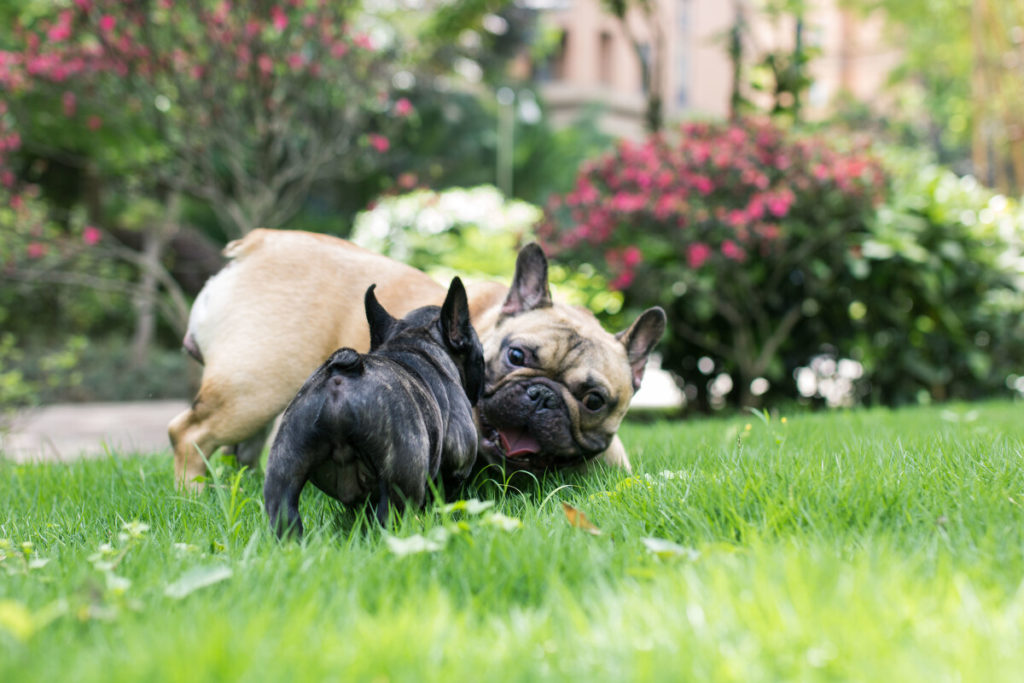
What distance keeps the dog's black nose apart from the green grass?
0.39 m

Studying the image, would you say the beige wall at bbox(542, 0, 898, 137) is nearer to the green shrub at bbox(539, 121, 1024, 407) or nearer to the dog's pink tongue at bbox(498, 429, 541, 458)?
the green shrub at bbox(539, 121, 1024, 407)

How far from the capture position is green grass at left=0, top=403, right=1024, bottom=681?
4.63ft

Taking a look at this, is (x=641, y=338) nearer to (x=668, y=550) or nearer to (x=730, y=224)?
(x=668, y=550)

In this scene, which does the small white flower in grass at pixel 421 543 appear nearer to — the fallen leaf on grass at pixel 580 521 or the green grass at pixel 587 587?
the green grass at pixel 587 587

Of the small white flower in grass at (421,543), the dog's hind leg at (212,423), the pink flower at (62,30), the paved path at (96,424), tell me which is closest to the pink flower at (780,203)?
the paved path at (96,424)

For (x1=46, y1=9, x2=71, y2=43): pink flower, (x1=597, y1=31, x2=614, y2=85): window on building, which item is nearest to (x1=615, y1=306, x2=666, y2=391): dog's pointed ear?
(x1=46, y1=9, x2=71, y2=43): pink flower

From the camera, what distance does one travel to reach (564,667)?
1463mm

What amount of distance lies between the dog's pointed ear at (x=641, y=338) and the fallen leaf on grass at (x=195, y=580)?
236 cm

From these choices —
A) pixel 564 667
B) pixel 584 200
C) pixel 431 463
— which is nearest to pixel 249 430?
pixel 431 463

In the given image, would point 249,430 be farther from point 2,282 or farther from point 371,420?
point 2,282

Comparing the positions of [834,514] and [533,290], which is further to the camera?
[533,290]

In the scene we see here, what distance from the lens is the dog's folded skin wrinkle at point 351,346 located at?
Result: 330 cm

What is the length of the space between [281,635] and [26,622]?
42 cm

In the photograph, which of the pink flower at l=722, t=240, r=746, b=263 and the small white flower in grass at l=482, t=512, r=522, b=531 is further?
the pink flower at l=722, t=240, r=746, b=263
